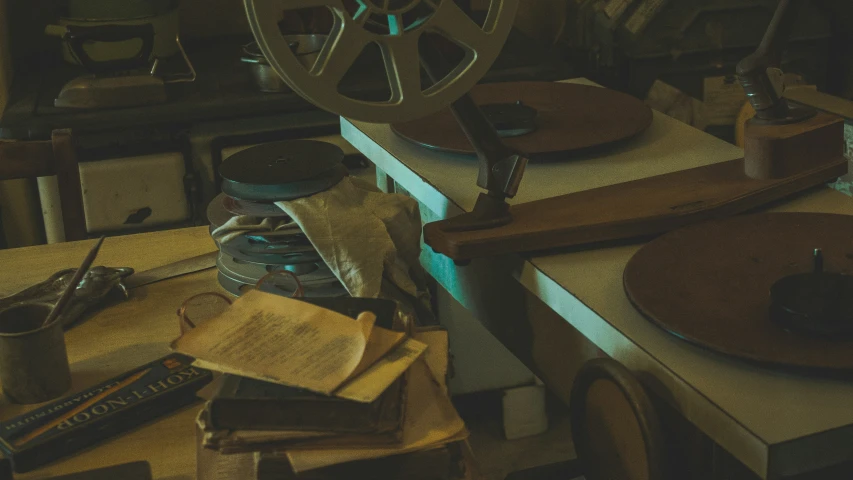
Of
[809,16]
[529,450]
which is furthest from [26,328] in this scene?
Result: [809,16]

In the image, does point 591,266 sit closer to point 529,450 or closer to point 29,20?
point 529,450

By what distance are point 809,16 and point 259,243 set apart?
1.72m

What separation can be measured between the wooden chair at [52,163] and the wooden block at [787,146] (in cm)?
117

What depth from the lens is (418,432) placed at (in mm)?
972

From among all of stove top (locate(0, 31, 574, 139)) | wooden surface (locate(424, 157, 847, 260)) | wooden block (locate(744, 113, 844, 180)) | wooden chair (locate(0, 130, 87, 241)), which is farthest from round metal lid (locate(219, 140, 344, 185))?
stove top (locate(0, 31, 574, 139))

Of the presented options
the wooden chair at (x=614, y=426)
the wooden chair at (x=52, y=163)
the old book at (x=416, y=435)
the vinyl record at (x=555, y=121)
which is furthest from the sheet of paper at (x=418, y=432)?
the wooden chair at (x=52, y=163)

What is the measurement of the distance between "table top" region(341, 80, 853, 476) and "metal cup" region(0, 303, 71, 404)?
55 centimetres

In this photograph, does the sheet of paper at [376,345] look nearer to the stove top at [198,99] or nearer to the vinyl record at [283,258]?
the vinyl record at [283,258]

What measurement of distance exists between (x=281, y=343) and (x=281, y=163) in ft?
1.57

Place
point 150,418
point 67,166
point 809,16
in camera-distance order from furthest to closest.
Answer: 1. point 809,16
2. point 67,166
3. point 150,418

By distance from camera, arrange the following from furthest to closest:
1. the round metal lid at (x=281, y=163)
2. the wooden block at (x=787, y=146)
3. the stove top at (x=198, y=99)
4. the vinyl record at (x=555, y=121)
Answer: the stove top at (x=198, y=99)
the vinyl record at (x=555, y=121)
the round metal lid at (x=281, y=163)
the wooden block at (x=787, y=146)

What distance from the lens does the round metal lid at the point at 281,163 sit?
142 centimetres

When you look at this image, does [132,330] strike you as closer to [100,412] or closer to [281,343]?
[100,412]

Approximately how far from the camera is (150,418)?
116cm
